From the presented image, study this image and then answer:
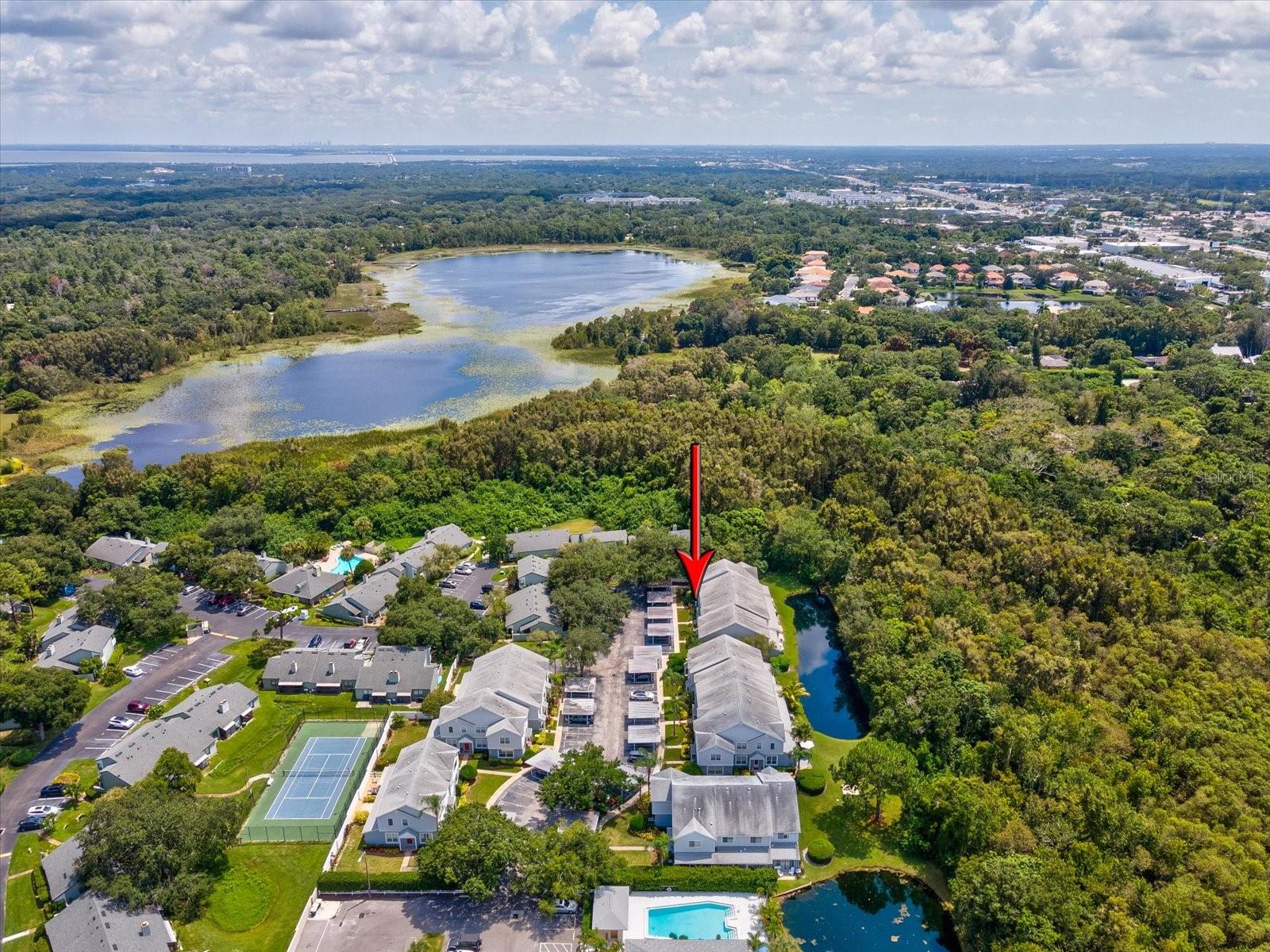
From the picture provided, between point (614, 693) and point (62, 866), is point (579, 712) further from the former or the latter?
point (62, 866)

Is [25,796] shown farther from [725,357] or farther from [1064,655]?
[725,357]

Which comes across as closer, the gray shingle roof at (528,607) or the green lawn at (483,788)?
the green lawn at (483,788)

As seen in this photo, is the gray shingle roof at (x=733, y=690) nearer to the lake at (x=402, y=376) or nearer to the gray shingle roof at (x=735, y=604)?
the gray shingle roof at (x=735, y=604)

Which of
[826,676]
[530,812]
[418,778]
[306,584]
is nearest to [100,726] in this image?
[306,584]

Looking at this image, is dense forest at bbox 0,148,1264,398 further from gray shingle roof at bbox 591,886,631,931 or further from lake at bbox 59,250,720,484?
gray shingle roof at bbox 591,886,631,931

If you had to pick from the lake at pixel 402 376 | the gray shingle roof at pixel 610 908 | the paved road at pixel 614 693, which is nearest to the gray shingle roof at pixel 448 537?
the paved road at pixel 614 693

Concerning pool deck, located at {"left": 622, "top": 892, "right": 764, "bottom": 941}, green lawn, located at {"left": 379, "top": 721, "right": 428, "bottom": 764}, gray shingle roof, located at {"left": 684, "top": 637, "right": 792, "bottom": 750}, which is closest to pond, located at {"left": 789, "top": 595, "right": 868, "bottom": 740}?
gray shingle roof, located at {"left": 684, "top": 637, "right": 792, "bottom": 750}
